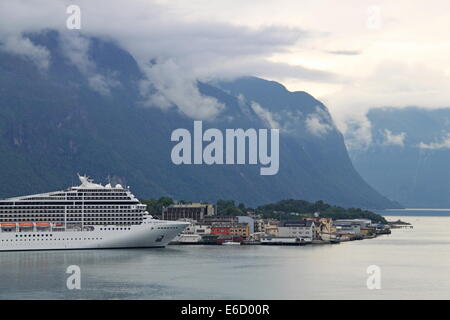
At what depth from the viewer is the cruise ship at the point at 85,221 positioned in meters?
55.9

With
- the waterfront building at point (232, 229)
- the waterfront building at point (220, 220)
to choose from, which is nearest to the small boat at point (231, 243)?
the waterfront building at point (232, 229)

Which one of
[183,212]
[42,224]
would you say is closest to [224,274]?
[42,224]

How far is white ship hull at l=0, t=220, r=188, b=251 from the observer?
54.9m

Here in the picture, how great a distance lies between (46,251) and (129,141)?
9676 centimetres

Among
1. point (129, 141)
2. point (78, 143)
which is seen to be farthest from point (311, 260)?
point (129, 141)

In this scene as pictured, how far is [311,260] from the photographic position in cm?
5100

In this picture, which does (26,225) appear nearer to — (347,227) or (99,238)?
(99,238)

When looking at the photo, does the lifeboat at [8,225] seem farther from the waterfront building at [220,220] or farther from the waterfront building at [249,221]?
the waterfront building at [249,221]

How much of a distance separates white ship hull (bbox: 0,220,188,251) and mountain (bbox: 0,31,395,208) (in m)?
61.7

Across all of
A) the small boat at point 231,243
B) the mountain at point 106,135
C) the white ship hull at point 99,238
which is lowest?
the small boat at point 231,243

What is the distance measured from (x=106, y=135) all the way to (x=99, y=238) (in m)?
90.7

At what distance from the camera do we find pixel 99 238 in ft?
185

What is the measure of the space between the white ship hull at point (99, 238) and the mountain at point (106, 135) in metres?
61.7
